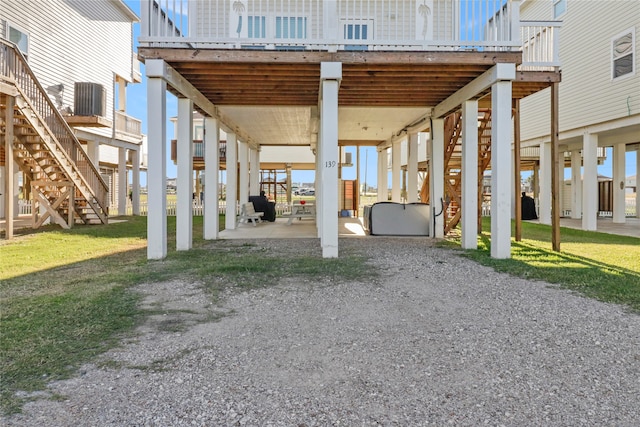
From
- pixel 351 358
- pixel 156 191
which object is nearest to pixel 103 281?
pixel 156 191

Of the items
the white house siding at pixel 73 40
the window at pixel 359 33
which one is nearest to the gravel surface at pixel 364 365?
the window at pixel 359 33

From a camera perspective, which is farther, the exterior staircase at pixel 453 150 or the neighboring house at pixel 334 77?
the exterior staircase at pixel 453 150

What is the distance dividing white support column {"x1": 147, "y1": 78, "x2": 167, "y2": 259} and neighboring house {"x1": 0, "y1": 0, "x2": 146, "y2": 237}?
14.7ft

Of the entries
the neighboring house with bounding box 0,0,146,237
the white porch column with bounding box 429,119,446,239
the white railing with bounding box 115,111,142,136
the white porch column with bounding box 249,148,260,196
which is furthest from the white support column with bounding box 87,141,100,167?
the white porch column with bounding box 429,119,446,239

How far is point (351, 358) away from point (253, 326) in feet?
3.51

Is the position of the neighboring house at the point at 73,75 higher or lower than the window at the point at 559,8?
lower

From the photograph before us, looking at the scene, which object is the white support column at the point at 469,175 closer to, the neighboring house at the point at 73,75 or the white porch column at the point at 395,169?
the white porch column at the point at 395,169

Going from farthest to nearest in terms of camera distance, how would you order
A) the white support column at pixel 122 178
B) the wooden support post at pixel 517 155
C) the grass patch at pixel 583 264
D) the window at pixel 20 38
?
1. the white support column at pixel 122 178
2. the window at pixel 20 38
3. the wooden support post at pixel 517 155
4. the grass patch at pixel 583 264

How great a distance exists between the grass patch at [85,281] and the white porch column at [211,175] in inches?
17.1

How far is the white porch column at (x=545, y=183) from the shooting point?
16.2 m

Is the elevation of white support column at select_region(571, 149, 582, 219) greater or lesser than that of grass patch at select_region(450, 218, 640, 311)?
greater

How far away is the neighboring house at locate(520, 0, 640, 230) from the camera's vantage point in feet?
41.0

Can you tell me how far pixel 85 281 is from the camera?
560 centimetres

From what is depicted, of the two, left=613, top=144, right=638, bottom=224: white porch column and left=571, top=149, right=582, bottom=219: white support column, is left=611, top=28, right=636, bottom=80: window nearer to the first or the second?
left=613, top=144, right=638, bottom=224: white porch column
